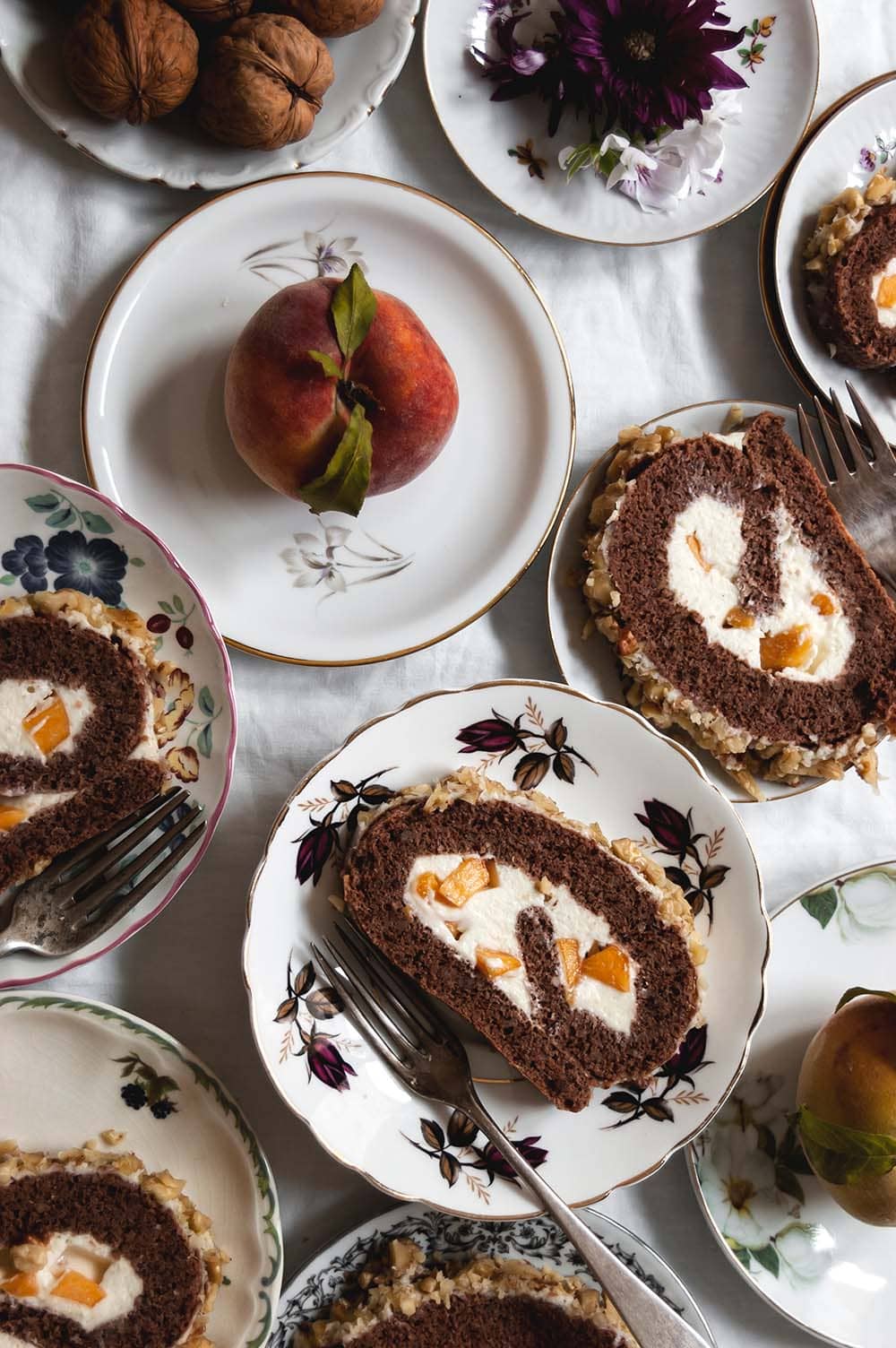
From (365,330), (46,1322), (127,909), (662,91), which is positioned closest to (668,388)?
(662,91)

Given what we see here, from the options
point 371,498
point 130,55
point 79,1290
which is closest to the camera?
point 130,55

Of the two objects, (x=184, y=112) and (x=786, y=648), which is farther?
(x=786, y=648)

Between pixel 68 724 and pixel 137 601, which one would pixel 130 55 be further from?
pixel 68 724

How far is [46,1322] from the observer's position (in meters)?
1.30

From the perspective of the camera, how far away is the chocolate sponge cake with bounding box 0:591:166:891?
1.30m

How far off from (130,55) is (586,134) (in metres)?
0.62

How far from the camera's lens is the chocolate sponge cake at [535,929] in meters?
1.35

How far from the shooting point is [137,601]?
4.41 ft

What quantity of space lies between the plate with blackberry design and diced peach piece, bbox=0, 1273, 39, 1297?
1017 mm

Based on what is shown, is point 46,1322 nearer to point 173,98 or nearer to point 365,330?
point 365,330

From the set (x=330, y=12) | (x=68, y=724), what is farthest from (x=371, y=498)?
(x=330, y=12)

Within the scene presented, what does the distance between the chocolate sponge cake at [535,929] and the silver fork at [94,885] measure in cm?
23

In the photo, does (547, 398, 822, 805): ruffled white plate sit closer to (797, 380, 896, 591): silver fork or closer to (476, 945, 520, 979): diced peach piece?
(797, 380, 896, 591): silver fork

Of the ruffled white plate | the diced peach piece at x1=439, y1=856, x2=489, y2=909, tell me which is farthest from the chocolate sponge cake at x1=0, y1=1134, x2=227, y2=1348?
the ruffled white plate
